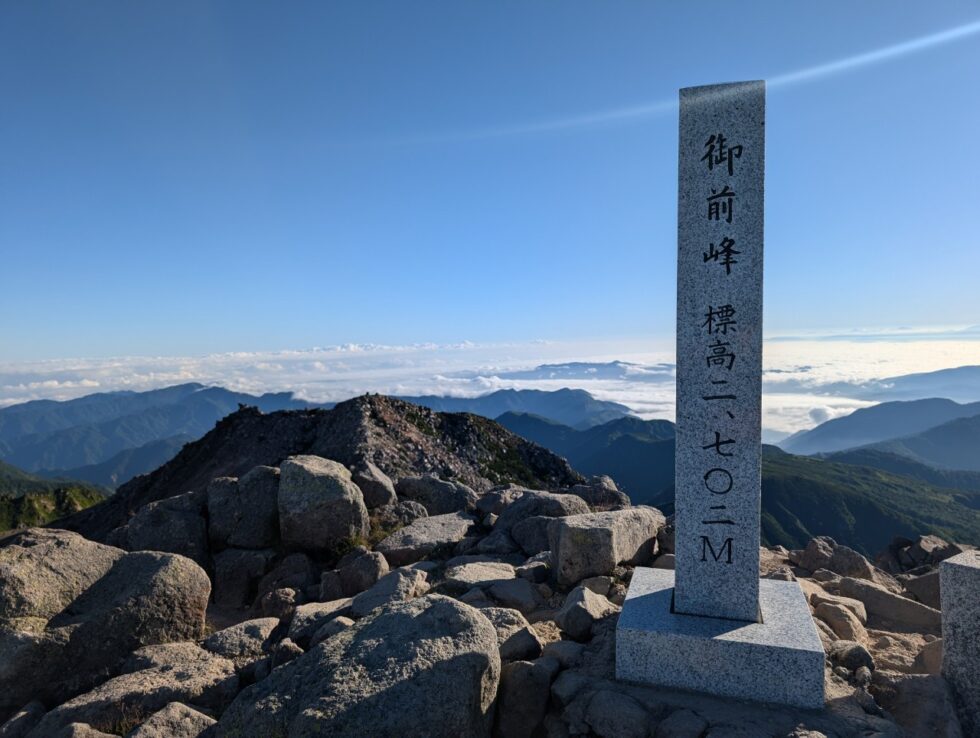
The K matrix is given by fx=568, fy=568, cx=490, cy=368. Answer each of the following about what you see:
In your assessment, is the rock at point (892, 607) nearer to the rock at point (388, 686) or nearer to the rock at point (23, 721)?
the rock at point (388, 686)

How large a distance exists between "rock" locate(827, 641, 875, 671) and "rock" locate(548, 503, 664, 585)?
3.69 metres

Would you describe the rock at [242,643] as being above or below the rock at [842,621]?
below

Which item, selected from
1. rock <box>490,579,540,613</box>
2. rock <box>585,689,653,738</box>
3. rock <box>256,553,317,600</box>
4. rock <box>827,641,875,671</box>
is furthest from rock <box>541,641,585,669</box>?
rock <box>256,553,317,600</box>

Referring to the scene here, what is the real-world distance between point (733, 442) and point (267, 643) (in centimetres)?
732

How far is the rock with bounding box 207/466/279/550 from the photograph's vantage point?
13797 millimetres

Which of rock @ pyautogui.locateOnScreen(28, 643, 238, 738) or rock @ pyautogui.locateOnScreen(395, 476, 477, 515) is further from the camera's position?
rock @ pyautogui.locateOnScreen(395, 476, 477, 515)

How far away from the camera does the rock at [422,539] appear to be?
1277 cm

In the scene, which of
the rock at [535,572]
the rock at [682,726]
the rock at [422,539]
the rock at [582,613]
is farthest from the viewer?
the rock at [422,539]

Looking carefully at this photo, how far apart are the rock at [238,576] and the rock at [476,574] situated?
16.1ft

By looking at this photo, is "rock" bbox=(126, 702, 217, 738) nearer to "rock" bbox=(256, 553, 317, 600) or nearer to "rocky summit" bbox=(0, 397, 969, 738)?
"rocky summit" bbox=(0, 397, 969, 738)

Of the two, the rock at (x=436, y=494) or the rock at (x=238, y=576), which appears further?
the rock at (x=436, y=494)

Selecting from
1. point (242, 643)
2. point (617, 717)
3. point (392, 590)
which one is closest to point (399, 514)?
point (392, 590)

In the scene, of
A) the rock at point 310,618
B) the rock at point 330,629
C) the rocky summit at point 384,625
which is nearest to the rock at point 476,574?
the rocky summit at point 384,625

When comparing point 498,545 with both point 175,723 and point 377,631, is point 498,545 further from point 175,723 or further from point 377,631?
point 175,723
